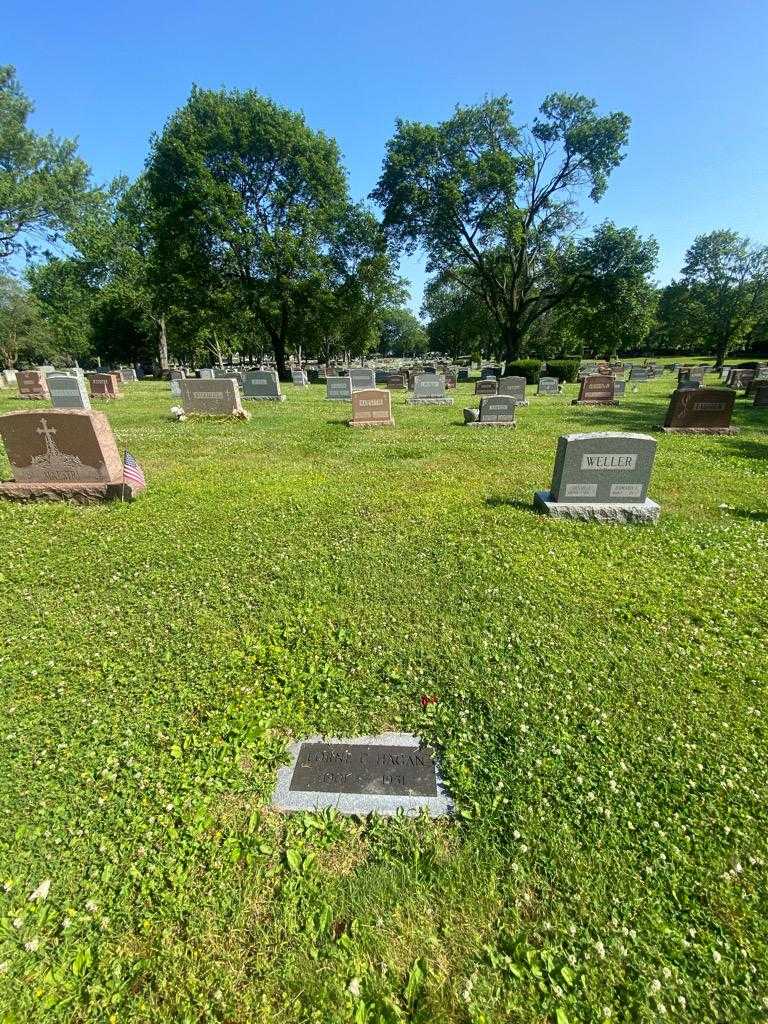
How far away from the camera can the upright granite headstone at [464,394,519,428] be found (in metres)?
13.3

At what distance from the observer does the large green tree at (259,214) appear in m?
25.6

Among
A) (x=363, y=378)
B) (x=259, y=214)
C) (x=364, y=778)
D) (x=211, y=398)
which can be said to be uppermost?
(x=259, y=214)

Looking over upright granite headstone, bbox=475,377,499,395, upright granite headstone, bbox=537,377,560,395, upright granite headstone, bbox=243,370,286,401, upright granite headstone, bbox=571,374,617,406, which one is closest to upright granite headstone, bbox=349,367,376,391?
upright granite headstone, bbox=243,370,286,401

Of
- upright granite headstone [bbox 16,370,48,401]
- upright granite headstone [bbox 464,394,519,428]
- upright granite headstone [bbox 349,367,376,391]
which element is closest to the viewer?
upright granite headstone [bbox 464,394,519,428]

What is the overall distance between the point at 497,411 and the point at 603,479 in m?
7.83

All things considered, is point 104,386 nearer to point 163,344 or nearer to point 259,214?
point 259,214

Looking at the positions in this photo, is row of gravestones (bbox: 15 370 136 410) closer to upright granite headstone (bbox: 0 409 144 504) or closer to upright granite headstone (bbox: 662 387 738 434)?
upright granite headstone (bbox: 0 409 144 504)

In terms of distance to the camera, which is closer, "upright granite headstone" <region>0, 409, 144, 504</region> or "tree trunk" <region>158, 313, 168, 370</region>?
"upright granite headstone" <region>0, 409, 144, 504</region>

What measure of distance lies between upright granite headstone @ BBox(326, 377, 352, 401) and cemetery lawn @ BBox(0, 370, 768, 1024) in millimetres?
15609

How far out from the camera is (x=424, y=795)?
2488 mm

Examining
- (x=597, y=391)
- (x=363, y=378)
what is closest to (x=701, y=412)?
(x=597, y=391)

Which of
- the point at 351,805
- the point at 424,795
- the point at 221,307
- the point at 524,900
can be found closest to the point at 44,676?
the point at 351,805

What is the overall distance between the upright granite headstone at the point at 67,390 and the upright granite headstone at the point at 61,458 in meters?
12.1

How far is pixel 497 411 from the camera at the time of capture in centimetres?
1348
